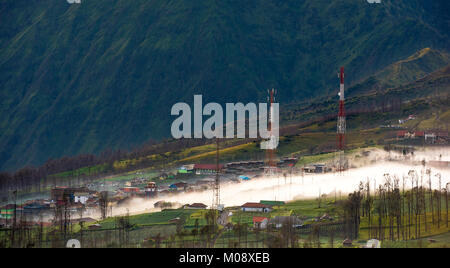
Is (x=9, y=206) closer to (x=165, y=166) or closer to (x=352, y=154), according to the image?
(x=165, y=166)

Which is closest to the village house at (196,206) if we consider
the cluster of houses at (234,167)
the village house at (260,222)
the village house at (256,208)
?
the village house at (256,208)

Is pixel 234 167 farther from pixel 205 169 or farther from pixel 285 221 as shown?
pixel 285 221

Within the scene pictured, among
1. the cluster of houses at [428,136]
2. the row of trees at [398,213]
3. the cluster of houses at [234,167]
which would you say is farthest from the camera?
the cluster of houses at [428,136]

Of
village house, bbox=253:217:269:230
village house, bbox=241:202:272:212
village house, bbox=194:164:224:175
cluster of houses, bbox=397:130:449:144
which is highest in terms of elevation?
cluster of houses, bbox=397:130:449:144

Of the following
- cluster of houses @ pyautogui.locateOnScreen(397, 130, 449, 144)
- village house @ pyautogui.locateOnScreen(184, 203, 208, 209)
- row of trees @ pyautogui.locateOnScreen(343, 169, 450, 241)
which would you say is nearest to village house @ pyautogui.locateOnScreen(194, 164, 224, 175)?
cluster of houses @ pyautogui.locateOnScreen(397, 130, 449, 144)

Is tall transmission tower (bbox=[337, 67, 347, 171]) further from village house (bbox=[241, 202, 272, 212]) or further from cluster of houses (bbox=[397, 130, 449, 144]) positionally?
cluster of houses (bbox=[397, 130, 449, 144])

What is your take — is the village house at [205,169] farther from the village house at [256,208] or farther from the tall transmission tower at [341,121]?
the village house at [256,208]

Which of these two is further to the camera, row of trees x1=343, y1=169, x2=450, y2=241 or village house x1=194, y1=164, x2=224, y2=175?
village house x1=194, y1=164, x2=224, y2=175

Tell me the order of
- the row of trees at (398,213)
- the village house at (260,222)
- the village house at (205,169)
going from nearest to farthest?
the row of trees at (398,213) → the village house at (260,222) → the village house at (205,169)

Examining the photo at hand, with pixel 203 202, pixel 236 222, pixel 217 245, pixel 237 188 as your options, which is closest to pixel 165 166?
pixel 237 188

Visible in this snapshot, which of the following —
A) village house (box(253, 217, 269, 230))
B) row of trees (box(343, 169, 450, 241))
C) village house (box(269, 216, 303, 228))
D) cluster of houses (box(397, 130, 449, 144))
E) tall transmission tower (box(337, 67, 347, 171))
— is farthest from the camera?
cluster of houses (box(397, 130, 449, 144))

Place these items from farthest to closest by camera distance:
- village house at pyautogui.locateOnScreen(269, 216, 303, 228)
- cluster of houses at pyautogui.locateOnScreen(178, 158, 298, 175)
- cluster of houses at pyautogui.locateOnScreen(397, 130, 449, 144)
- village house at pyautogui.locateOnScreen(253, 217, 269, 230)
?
1. cluster of houses at pyautogui.locateOnScreen(397, 130, 449, 144)
2. cluster of houses at pyautogui.locateOnScreen(178, 158, 298, 175)
3. village house at pyautogui.locateOnScreen(253, 217, 269, 230)
4. village house at pyautogui.locateOnScreen(269, 216, 303, 228)
